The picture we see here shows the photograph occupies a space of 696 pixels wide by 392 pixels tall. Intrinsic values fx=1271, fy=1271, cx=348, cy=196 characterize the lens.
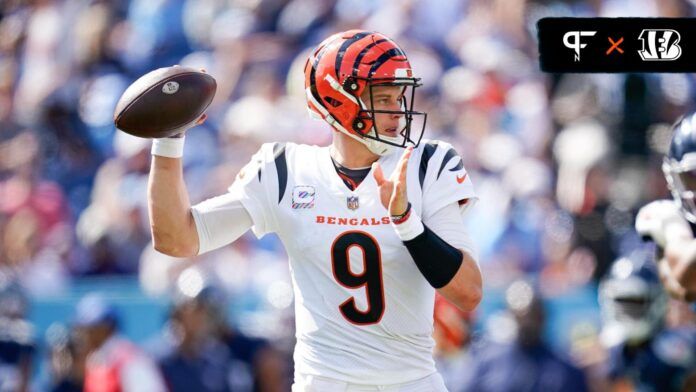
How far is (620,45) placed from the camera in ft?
19.3

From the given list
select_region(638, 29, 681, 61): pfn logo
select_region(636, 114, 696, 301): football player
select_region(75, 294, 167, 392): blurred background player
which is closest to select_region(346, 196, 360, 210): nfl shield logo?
select_region(636, 114, 696, 301): football player

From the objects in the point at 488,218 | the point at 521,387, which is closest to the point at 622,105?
the point at 488,218

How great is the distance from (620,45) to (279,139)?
3.67m

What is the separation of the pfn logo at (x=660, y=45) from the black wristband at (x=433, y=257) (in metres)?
2.42

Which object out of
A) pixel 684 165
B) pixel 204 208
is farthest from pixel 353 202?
pixel 684 165

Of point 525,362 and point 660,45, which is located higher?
point 660,45

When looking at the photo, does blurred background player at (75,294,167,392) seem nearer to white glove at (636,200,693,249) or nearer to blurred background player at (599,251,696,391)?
blurred background player at (599,251,696,391)

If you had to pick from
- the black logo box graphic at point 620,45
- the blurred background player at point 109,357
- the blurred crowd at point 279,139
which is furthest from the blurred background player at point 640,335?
the blurred background player at point 109,357

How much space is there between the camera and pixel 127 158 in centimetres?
967

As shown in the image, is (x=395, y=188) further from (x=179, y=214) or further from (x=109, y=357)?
(x=109, y=357)

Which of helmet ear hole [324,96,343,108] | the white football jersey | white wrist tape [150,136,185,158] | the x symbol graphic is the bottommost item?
the white football jersey

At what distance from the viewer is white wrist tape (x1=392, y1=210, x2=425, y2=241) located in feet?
12.4

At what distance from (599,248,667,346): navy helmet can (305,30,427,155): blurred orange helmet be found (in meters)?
2.71

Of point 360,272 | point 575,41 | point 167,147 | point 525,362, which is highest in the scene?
point 575,41
